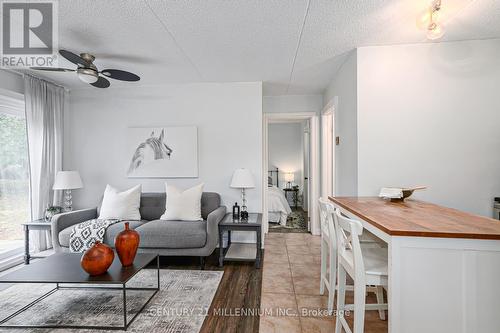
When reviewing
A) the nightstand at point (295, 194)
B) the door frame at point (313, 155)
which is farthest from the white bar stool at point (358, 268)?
the nightstand at point (295, 194)

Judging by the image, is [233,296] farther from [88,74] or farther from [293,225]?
[293,225]

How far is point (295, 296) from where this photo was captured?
220 centimetres

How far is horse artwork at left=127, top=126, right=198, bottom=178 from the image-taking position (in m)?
3.63

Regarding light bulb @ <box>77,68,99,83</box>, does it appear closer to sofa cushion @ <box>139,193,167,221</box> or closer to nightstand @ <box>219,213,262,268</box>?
sofa cushion @ <box>139,193,167,221</box>

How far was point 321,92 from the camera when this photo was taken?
407 cm

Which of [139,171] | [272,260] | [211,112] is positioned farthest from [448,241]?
[139,171]

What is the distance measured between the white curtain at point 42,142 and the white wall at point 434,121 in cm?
416

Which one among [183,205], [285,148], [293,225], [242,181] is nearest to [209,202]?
[183,205]

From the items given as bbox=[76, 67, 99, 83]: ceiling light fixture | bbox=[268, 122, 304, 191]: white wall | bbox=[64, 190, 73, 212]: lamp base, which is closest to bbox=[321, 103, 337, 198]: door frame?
bbox=[76, 67, 99, 83]: ceiling light fixture

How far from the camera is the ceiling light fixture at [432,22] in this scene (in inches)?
68.4

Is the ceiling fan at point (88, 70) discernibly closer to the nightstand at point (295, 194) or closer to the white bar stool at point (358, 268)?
the white bar stool at point (358, 268)

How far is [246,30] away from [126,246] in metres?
2.15

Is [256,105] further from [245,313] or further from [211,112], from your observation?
[245,313]

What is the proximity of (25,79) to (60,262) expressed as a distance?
2.60 metres
